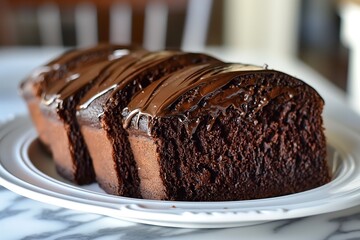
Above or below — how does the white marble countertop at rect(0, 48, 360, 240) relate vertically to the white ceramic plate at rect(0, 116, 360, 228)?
below

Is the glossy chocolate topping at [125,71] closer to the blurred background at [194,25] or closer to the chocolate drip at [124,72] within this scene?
the chocolate drip at [124,72]

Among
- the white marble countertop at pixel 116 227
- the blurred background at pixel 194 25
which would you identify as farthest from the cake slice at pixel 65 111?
the blurred background at pixel 194 25

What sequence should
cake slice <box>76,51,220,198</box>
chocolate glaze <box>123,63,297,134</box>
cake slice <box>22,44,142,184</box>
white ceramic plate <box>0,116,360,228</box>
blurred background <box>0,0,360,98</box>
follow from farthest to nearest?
1. blurred background <box>0,0,360,98</box>
2. cake slice <box>22,44,142,184</box>
3. cake slice <box>76,51,220,198</box>
4. chocolate glaze <box>123,63,297,134</box>
5. white ceramic plate <box>0,116,360,228</box>

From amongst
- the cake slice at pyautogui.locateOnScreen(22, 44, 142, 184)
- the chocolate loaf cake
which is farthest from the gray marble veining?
the cake slice at pyautogui.locateOnScreen(22, 44, 142, 184)

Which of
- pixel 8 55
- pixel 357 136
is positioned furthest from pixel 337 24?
pixel 357 136

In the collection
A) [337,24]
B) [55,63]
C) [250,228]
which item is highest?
[55,63]

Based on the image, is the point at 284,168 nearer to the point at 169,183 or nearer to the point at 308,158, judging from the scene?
the point at 308,158

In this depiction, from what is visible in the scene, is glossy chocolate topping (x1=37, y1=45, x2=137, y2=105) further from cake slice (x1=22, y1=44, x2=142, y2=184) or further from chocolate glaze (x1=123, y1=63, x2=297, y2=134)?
chocolate glaze (x1=123, y1=63, x2=297, y2=134)
